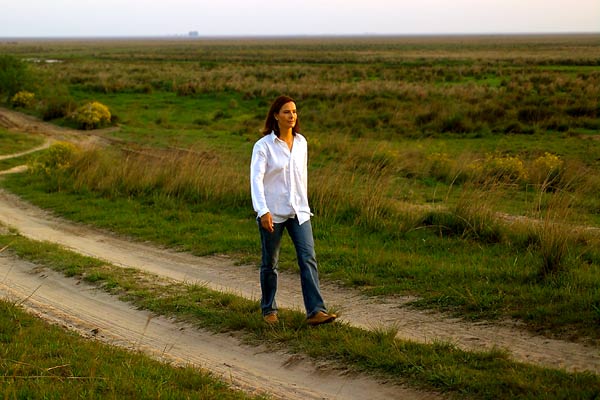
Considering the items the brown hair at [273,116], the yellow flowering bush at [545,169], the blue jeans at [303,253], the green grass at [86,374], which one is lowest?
the yellow flowering bush at [545,169]

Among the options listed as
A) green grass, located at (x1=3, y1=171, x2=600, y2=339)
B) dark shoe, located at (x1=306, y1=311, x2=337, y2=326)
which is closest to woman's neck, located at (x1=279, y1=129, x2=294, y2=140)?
dark shoe, located at (x1=306, y1=311, x2=337, y2=326)

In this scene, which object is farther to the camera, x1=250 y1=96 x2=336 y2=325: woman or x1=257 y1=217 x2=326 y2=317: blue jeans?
x1=257 y1=217 x2=326 y2=317: blue jeans

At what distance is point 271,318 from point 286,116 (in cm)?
177

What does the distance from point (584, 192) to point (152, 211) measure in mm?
7274

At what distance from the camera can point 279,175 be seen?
589 centimetres

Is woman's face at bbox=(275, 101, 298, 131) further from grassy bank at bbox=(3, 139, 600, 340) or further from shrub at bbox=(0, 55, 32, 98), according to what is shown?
shrub at bbox=(0, 55, 32, 98)

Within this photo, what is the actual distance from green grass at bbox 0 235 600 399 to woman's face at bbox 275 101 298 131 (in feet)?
5.59

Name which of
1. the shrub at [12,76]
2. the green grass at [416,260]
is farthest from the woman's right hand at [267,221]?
the shrub at [12,76]

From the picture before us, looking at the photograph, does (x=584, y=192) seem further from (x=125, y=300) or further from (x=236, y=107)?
(x=236, y=107)

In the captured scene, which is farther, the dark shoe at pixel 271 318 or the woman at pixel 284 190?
the dark shoe at pixel 271 318

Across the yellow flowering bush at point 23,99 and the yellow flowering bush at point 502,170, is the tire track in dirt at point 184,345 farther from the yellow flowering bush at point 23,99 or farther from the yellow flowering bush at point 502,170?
the yellow flowering bush at point 23,99

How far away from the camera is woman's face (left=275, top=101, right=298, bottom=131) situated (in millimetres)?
5840

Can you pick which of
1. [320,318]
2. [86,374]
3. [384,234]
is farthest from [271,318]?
[384,234]

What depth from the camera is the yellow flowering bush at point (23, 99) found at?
32.0 meters
